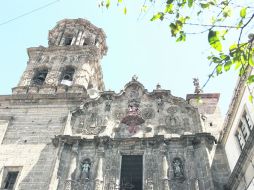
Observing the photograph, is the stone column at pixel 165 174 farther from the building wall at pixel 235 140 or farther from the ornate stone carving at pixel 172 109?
the ornate stone carving at pixel 172 109

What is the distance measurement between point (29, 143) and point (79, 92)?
4997 mm

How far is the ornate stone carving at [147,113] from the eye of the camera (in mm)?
17106

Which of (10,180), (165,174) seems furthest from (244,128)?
(10,180)

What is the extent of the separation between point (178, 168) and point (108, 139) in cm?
374

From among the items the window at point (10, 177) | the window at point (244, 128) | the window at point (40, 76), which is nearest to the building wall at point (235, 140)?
the window at point (244, 128)

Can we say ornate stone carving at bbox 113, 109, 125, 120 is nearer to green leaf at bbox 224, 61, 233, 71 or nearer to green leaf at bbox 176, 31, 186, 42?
green leaf at bbox 176, 31, 186, 42

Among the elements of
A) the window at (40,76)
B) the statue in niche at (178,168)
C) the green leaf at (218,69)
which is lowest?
the green leaf at (218,69)

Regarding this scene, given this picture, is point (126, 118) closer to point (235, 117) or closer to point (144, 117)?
point (144, 117)

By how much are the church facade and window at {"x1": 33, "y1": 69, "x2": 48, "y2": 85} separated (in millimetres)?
964

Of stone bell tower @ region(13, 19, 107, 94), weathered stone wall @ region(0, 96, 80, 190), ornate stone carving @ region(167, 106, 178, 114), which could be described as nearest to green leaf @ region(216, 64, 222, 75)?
weathered stone wall @ region(0, 96, 80, 190)

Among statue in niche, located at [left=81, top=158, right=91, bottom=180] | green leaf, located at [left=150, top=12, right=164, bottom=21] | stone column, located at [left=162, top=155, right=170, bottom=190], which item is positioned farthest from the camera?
statue in niche, located at [left=81, top=158, right=91, bottom=180]

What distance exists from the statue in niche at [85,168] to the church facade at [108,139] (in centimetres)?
5

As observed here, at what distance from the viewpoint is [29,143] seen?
16.2m

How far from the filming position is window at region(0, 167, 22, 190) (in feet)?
47.6
